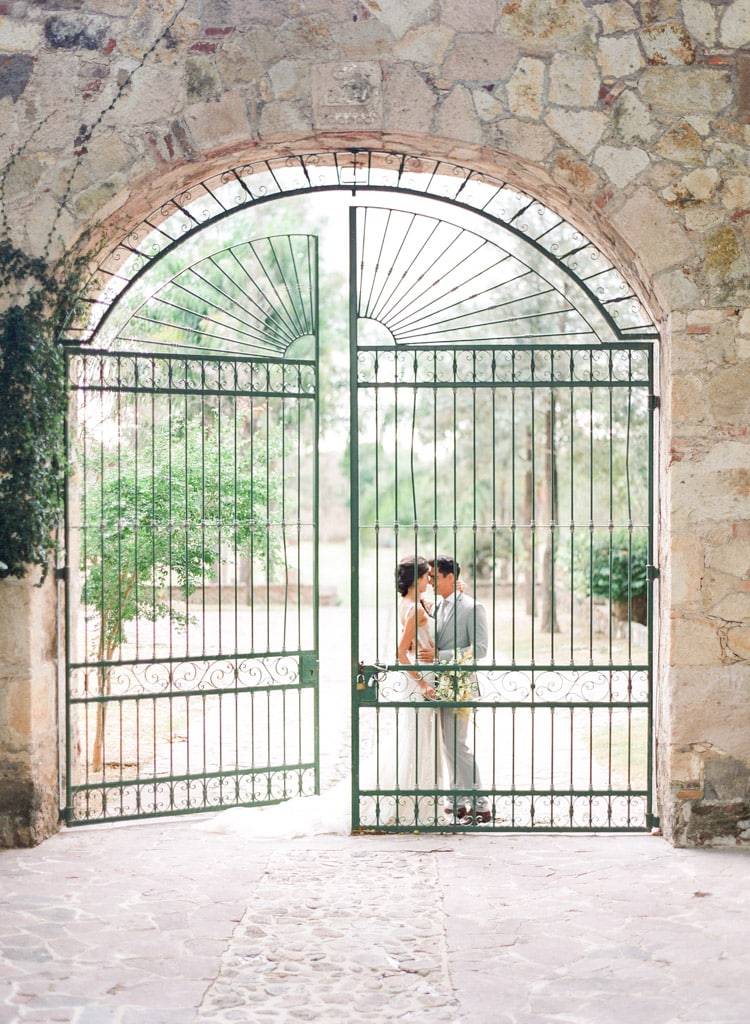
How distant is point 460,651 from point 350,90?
10.1 ft

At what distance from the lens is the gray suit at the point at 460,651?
5730 mm

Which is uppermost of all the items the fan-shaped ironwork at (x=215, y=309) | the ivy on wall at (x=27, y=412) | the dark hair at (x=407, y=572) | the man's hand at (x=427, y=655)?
the fan-shaped ironwork at (x=215, y=309)

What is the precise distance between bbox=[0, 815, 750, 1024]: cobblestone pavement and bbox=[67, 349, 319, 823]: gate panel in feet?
2.40

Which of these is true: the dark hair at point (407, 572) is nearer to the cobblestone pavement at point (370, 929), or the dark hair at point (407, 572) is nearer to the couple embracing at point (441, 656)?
the couple embracing at point (441, 656)

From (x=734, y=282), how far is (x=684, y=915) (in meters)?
3.07

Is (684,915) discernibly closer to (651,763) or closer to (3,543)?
→ (651,763)

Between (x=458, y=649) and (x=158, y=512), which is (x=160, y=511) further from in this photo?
(x=458, y=649)

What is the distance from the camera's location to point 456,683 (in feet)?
18.6

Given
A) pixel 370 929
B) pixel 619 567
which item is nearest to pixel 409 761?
pixel 370 929

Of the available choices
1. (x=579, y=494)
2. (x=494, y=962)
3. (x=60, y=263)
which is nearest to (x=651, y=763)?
(x=494, y=962)

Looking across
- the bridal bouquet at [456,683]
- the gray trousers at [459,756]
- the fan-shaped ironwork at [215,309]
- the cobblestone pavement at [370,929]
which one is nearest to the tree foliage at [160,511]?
the fan-shaped ironwork at [215,309]

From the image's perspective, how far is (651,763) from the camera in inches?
221

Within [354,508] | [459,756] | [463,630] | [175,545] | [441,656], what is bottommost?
[459,756]

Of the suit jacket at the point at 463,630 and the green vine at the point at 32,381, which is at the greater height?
the green vine at the point at 32,381
